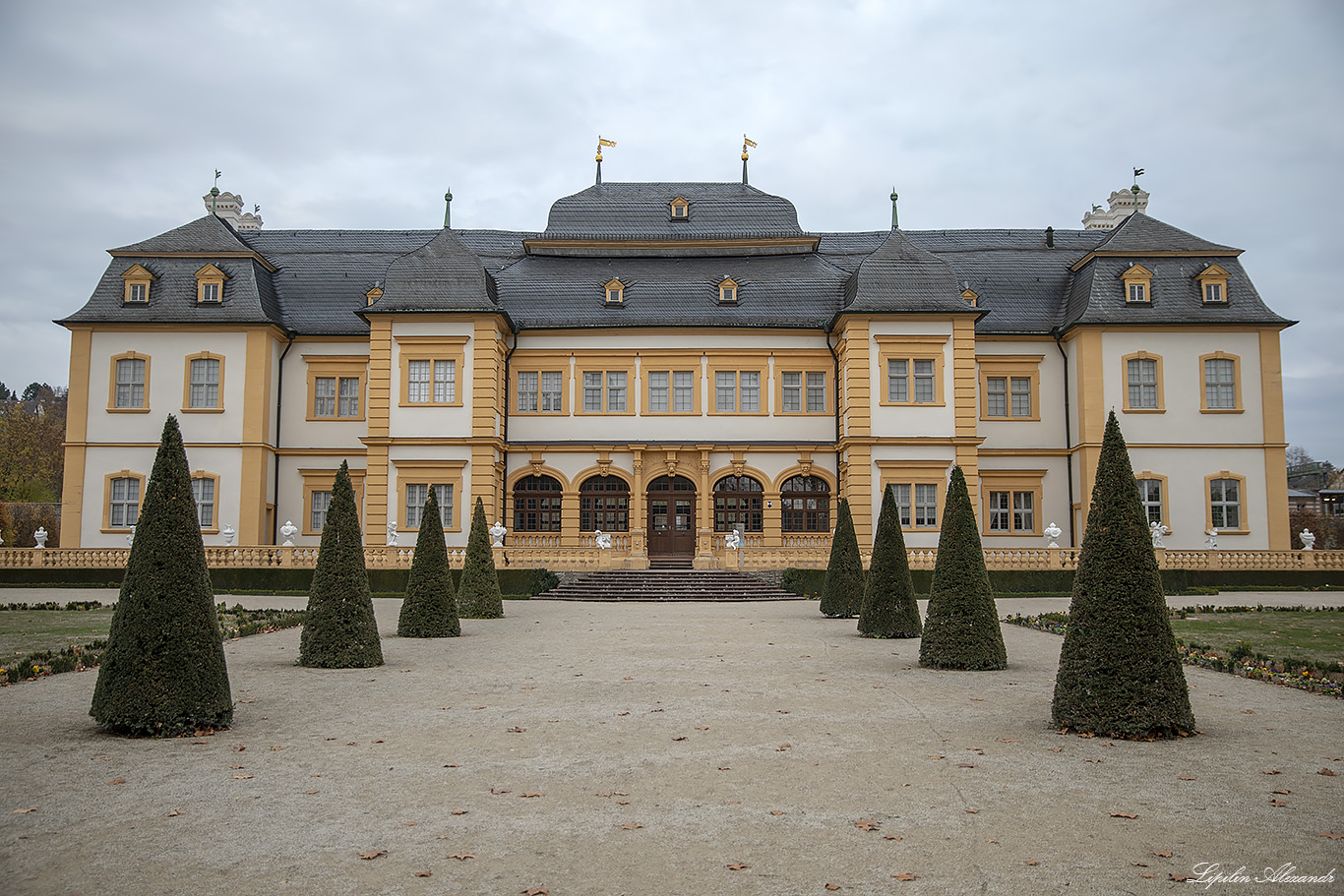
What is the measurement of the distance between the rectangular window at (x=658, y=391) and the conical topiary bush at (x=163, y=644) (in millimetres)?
24879

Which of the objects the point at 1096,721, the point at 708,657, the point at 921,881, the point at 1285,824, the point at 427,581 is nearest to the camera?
the point at 921,881

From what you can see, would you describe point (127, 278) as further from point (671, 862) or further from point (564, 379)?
point (671, 862)

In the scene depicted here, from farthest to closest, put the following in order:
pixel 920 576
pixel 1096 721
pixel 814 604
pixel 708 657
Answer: pixel 920 576 < pixel 814 604 < pixel 708 657 < pixel 1096 721

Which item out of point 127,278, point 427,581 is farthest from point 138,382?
point 427,581

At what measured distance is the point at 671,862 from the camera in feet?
17.7

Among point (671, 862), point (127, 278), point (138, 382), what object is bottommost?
point (671, 862)

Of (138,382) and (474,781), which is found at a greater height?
(138,382)

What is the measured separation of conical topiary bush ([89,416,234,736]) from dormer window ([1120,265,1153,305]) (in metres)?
30.7

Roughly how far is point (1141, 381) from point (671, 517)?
1548 cm

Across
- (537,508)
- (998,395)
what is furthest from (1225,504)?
(537,508)

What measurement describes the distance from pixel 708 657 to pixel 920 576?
48.7ft

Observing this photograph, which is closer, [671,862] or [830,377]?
[671,862]

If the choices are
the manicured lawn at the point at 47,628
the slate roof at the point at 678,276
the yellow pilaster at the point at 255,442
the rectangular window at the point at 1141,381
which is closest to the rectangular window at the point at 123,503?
the yellow pilaster at the point at 255,442

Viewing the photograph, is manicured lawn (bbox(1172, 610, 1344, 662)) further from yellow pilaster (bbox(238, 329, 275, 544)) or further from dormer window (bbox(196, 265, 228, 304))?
dormer window (bbox(196, 265, 228, 304))
